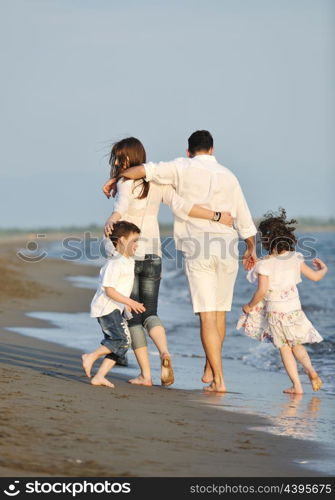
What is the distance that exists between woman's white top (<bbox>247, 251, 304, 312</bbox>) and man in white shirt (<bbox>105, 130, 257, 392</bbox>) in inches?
6.3

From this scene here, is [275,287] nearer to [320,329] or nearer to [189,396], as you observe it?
[189,396]

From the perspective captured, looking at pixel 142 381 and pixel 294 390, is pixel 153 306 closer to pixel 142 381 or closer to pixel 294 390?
pixel 142 381

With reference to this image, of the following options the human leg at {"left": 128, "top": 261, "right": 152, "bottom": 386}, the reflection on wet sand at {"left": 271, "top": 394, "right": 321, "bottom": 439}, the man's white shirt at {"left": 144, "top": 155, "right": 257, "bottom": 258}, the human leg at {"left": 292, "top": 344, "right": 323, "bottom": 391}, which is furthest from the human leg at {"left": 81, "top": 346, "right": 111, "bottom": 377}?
the human leg at {"left": 292, "top": 344, "right": 323, "bottom": 391}

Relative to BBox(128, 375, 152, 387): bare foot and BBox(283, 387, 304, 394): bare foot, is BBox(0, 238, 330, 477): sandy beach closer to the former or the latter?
BBox(128, 375, 152, 387): bare foot

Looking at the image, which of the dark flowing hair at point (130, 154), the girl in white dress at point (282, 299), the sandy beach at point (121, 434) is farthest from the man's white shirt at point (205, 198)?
the sandy beach at point (121, 434)

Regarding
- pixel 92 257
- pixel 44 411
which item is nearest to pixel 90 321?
pixel 44 411

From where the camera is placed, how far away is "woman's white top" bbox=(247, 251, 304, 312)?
746 cm

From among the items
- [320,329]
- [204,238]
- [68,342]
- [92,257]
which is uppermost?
[204,238]

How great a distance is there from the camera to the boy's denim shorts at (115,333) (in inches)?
271

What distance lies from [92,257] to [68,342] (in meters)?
33.4

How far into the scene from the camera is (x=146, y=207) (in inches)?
277

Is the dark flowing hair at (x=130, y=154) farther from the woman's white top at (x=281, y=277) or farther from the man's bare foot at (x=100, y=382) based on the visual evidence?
the man's bare foot at (x=100, y=382)

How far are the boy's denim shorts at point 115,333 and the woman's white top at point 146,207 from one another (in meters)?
0.45
